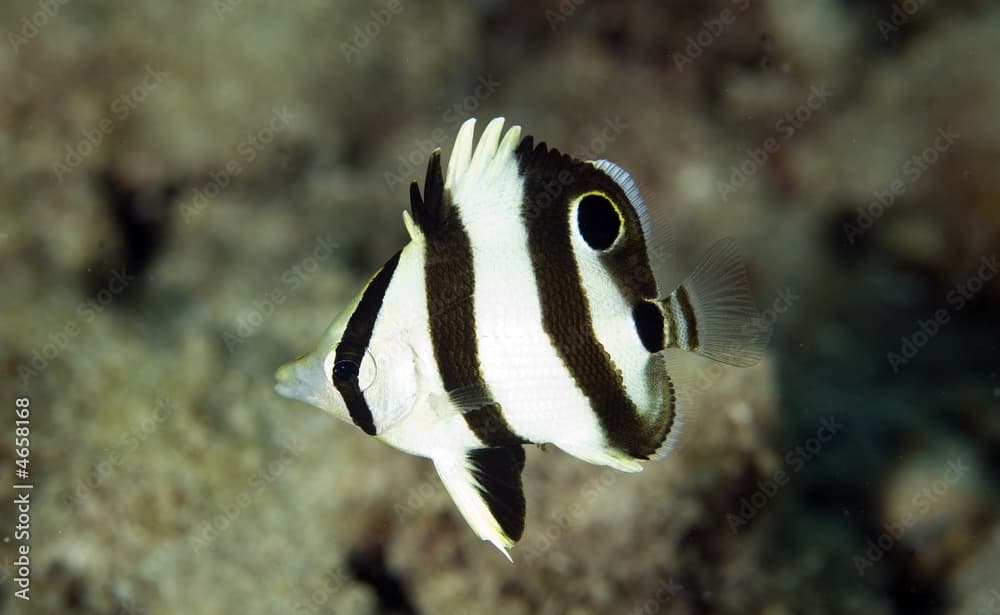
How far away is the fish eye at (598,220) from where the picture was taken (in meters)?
1.43

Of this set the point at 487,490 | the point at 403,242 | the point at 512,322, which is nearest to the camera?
the point at 512,322

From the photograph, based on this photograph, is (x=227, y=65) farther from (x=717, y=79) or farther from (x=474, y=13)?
(x=717, y=79)

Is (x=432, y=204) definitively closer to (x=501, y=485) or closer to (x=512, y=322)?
(x=512, y=322)

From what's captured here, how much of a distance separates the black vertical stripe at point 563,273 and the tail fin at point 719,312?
82 mm

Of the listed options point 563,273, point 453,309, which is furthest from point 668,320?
point 453,309

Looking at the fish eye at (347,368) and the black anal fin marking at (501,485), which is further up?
the fish eye at (347,368)

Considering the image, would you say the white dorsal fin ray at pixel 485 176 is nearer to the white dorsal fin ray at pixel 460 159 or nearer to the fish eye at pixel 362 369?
the white dorsal fin ray at pixel 460 159

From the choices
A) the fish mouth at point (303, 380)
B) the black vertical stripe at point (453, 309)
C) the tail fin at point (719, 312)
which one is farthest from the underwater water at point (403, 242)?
the fish mouth at point (303, 380)

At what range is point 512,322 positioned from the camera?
1.38 metres

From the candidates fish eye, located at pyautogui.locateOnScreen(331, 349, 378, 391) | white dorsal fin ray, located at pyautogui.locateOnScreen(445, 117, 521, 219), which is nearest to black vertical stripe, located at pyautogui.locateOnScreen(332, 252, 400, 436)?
fish eye, located at pyautogui.locateOnScreen(331, 349, 378, 391)

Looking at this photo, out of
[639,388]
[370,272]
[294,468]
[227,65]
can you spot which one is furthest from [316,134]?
[639,388]

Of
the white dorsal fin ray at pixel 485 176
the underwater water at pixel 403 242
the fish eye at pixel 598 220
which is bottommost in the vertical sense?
the underwater water at pixel 403 242

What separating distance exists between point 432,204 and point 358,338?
0.31m

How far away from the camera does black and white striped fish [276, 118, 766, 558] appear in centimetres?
139
